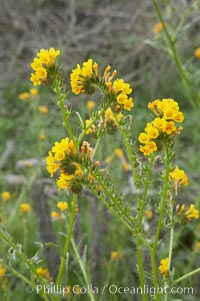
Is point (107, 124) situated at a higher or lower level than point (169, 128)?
higher

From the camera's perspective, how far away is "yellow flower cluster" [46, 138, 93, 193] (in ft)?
4.34

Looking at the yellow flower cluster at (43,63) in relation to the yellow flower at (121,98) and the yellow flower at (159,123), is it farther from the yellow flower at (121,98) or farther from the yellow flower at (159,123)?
the yellow flower at (159,123)

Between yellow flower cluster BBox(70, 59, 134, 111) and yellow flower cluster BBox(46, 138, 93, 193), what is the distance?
0.15m

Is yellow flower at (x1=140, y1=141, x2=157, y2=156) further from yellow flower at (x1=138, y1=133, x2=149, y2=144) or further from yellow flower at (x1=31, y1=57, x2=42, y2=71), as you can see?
yellow flower at (x1=31, y1=57, x2=42, y2=71)

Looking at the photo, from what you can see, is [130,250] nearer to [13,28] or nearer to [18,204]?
[18,204]

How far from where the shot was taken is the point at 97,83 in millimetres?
1395

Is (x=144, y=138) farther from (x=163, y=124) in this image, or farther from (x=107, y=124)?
(x=107, y=124)

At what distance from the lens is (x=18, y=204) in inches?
117

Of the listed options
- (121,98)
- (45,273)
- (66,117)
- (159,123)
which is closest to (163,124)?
(159,123)

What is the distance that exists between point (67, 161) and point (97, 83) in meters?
0.23

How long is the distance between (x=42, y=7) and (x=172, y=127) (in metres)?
5.40

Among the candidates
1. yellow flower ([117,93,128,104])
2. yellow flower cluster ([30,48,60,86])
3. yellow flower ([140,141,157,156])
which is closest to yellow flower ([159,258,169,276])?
yellow flower ([140,141,157,156])

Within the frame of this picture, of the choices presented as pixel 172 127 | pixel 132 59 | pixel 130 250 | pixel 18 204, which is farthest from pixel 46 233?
pixel 132 59

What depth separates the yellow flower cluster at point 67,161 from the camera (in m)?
1.32
